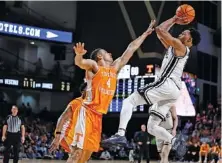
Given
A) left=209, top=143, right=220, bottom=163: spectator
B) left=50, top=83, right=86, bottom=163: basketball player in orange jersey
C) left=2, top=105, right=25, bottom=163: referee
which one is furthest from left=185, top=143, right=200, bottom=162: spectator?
left=50, top=83, right=86, bottom=163: basketball player in orange jersey

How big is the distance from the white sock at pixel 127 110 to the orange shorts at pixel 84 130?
80 centimetres

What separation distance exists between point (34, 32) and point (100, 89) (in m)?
19.6

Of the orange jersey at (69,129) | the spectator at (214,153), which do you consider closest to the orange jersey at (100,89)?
the orange jersey at (69,129)

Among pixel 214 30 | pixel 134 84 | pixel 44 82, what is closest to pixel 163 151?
pixel 134 84

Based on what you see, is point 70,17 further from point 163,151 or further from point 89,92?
point 89,92

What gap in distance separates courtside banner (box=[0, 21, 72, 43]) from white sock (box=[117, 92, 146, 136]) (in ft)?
58.4

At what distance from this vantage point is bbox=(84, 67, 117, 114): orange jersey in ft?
23.1

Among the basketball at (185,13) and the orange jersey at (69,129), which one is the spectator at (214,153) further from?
the orange jersey at (69,129)

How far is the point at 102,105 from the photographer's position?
709 centimetres

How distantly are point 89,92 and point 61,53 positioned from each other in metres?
22.5

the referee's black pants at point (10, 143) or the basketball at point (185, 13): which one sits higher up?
the basketball at point (185, 13)

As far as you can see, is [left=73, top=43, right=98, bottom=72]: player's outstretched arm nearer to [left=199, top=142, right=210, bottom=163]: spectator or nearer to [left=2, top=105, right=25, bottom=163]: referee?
[left=2, top=105, right=25, bottom=163]: referee

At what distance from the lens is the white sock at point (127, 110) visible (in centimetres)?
792

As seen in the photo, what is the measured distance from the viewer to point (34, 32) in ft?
85.4
